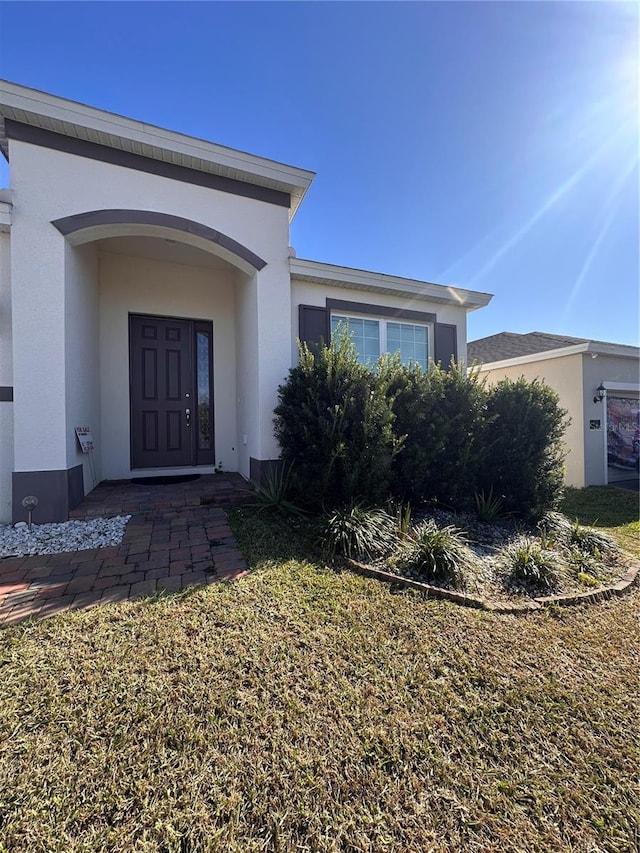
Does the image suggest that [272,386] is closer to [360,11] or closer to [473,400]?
[473,400]

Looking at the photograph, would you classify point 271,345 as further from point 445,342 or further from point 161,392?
point 445,342

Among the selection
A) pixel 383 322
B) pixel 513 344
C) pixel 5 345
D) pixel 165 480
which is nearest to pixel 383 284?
pixel 383 322

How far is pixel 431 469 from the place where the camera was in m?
4.82

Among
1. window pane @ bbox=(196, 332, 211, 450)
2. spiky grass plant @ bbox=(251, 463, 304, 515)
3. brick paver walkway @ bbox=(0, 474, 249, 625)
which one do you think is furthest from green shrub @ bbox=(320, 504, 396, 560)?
window pane @ bbox=(196, 332, 211, 450)

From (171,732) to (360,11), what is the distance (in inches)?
344

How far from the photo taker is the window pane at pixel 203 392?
6484mm

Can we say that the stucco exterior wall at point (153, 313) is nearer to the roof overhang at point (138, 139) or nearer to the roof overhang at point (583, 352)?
the roof overhang at point (138, 139)

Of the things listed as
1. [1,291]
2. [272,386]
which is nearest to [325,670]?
[272,386]

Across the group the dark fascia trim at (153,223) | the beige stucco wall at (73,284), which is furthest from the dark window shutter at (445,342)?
the dark fascia trim at (153,223)

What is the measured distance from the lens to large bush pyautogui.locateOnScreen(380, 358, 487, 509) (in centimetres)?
467

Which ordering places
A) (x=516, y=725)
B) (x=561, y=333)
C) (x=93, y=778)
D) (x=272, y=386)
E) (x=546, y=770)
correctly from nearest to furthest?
(x=93, y=778)
(x=546, y=770)
(x=516, y=725)
(x=272, y=386)
(x=561, y=333)

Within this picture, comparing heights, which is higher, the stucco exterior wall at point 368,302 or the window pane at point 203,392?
the stucco exterior wall at point 368,302

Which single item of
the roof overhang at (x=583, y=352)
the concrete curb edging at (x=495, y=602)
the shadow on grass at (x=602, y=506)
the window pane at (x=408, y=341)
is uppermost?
the roof overhang at (x=583, y=352)

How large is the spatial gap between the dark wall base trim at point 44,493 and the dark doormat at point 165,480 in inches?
58.1
